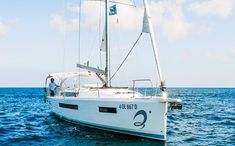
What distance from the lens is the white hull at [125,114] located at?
16.5m

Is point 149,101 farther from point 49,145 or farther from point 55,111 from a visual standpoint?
point 55,111

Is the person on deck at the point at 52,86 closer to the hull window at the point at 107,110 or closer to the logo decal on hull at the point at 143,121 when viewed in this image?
the hull window at the point at 107,110

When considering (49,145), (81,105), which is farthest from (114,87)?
(49,145)

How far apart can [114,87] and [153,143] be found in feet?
19.5

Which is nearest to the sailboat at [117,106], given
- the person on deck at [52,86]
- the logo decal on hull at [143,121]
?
the logo decal on hull at [143,121]

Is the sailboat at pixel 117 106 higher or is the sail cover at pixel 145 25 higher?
the sail cover at pixel 145 25

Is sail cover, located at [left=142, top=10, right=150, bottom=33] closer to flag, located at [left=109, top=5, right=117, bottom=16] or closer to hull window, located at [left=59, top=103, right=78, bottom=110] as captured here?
flag, located at [left=109, top=5, right=117, bottom=16]

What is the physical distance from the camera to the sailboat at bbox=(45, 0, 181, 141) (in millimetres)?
16516

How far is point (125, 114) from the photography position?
687 inches

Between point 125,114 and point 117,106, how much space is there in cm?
62

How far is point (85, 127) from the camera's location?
67.4ft

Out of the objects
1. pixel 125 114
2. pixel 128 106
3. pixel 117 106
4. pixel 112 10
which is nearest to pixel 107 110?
pixel 117 106

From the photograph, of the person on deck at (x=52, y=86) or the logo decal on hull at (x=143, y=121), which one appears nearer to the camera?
the logo decal on hull at (x=143, y=121)

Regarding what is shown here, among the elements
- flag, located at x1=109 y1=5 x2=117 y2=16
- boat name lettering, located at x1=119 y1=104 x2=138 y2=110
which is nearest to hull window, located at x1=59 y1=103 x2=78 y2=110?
boat name lettering, located at x1=119 y1=104 x2=138 y2=110
